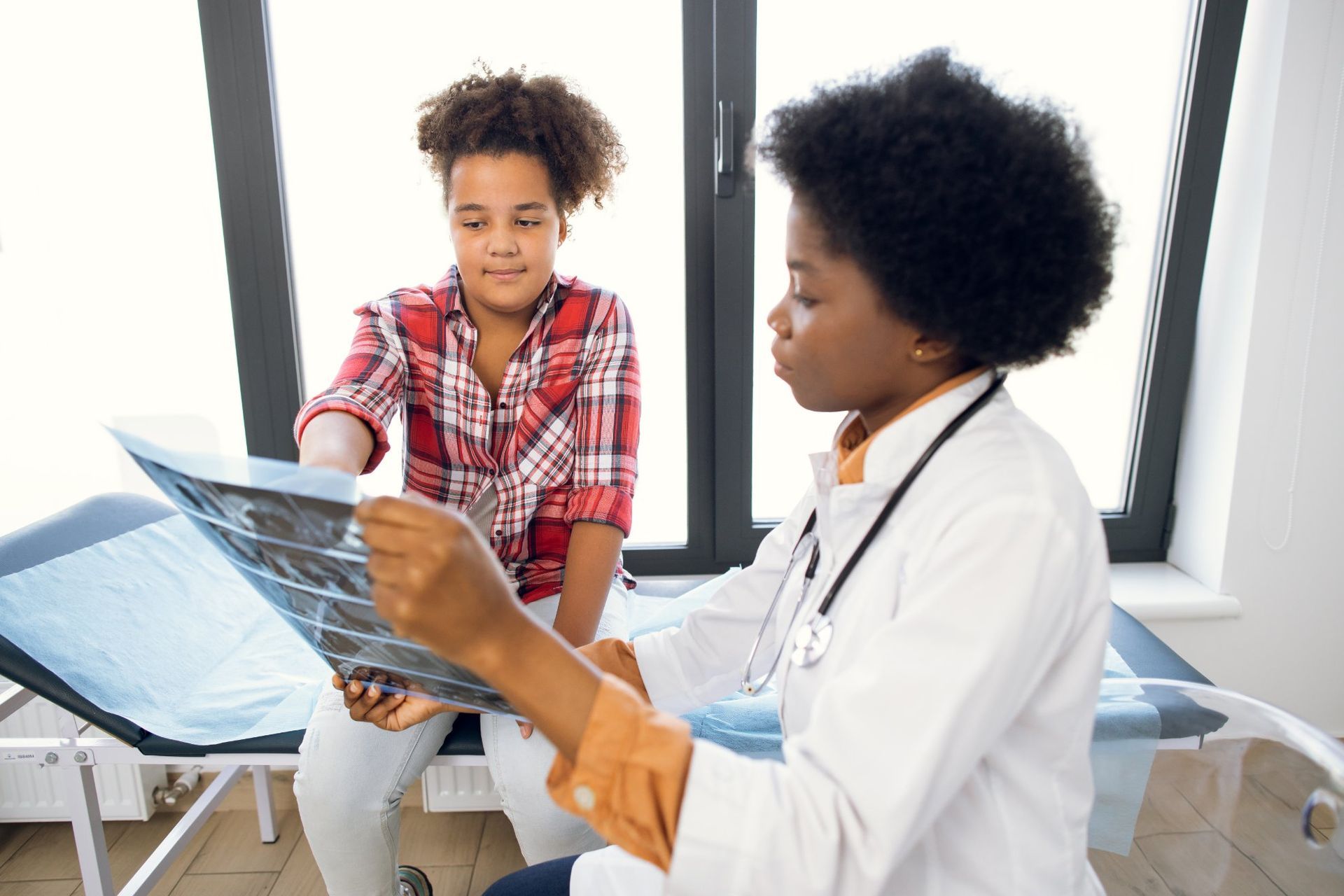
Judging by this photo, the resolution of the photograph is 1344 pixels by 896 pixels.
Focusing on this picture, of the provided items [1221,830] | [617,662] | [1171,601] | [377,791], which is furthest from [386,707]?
[1171,601]

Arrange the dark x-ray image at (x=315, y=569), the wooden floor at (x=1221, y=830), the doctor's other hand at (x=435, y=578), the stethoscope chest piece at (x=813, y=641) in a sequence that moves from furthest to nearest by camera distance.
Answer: the wooden floor at (x=1221, y=830) → the stethoscope chest piece at (x=813, y=641) → the dark x-ray image at (x=315, y=569) → the doctor's other hand at (x=435, y=578)

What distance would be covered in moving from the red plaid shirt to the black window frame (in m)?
0.55

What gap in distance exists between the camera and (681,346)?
2066 mm

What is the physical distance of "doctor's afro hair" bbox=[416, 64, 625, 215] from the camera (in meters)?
1.39

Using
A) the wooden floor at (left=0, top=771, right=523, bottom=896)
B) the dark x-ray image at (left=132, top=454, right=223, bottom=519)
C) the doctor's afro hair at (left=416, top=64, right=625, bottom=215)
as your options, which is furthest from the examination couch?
the doctor's afro hair at (left=416, top=64, right=625, bottom=215)

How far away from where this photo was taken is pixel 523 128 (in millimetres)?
1389

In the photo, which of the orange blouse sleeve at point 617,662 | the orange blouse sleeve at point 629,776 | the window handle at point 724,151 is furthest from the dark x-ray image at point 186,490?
the window handle at point 724,151

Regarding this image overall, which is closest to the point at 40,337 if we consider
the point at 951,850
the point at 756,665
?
the point at 756,665

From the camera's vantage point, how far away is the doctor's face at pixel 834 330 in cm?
81

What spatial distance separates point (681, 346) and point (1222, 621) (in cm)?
143

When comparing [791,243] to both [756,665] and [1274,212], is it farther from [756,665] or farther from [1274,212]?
[1274,212]

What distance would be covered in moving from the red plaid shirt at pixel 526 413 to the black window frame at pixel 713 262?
1.82ft

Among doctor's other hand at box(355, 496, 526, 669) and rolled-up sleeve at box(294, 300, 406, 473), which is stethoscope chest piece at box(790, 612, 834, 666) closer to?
doctor's other hand at box(355, 496, 526, 669)

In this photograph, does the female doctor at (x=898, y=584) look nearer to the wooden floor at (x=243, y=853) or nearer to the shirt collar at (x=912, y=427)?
the shirt collar at (x=912, y=427)
